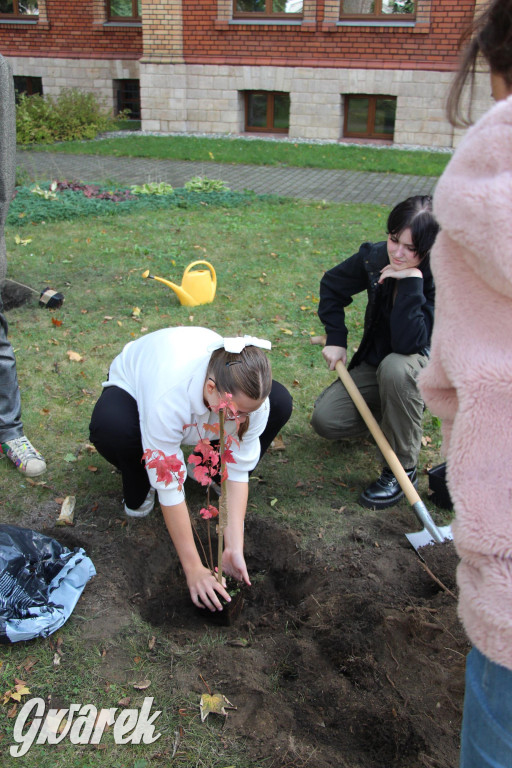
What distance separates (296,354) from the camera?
4.61 m

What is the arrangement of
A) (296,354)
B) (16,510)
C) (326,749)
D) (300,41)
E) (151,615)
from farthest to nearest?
(300,41)
(296,354)
(16,510)
(151,615)
(326,749)

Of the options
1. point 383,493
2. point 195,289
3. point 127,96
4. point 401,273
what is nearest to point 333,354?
point 401,273

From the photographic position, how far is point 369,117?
13.5 meters

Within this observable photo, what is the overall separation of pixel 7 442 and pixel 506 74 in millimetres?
2904

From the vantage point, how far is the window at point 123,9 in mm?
15086

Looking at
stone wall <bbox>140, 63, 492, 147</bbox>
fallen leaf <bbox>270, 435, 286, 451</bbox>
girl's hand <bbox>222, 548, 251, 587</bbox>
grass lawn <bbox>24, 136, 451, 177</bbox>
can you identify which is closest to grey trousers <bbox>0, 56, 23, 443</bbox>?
fallen leaf <bbox>270, 435, 286, 451</bbox>

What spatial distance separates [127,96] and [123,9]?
1.80 metres

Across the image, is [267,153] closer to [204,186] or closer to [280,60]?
[280,60]

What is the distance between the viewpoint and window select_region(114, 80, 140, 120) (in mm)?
15648

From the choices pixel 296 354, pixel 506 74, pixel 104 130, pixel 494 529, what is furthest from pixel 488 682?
pixel 104 130

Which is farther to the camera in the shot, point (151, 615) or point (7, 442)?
point (7, 442)

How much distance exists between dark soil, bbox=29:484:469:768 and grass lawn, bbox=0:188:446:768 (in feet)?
0.21

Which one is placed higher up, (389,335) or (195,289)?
(389,335)

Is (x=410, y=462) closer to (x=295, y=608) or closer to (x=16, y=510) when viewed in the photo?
(x=295, y=608)
